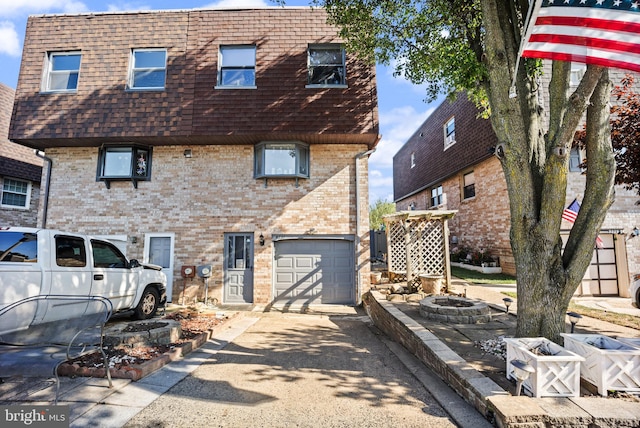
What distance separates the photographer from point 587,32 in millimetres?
3588

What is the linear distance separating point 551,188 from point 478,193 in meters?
11.5

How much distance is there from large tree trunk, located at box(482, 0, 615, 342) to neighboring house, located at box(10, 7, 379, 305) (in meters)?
5.06

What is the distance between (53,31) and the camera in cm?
1015


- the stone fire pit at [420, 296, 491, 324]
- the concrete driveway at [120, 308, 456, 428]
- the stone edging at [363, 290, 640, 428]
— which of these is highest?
the stone fire pit at [420, 296, 491, 324]

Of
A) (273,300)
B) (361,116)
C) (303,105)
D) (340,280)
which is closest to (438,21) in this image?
(361,116)

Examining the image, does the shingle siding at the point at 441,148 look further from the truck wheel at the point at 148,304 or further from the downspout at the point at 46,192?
the downspout at the point at 46,192

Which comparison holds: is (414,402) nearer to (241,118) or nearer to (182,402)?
(182,402)

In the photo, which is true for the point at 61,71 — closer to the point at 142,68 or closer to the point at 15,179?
the point at 142,68

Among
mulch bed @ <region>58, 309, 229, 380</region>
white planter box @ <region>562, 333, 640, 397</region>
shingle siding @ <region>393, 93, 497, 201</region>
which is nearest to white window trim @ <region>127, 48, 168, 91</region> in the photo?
mulch bed @ <region>58, 309, 229, 380</region>

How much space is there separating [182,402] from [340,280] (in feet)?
21.3

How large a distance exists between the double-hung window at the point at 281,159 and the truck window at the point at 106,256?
4.56 metres

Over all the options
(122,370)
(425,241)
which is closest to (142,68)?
(122,370)

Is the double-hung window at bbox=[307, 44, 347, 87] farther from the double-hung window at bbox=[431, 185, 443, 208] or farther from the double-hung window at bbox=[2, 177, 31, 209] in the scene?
the double-hung window at bbox=[2, 177, 31, 209]

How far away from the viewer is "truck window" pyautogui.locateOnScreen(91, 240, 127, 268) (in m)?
5.84
